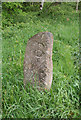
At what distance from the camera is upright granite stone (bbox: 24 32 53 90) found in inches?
107

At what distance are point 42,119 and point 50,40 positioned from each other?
1.46 meters

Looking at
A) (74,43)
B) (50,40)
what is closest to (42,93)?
(50,40)

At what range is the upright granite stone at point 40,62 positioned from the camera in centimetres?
273

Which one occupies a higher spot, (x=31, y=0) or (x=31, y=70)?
(x=31, y=0)

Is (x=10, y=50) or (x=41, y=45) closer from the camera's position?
(x=41, y=45)

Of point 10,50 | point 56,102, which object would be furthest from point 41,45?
point 10,50

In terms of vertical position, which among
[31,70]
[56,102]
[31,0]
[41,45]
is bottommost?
[56,102]

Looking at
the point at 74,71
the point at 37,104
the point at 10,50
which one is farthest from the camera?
the point at 10,50

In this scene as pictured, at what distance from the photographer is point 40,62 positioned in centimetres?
279

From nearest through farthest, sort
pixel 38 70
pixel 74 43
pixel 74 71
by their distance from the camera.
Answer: pixel 38 70 → pixel 74 71 → pixel 74 43

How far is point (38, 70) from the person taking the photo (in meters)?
2.77

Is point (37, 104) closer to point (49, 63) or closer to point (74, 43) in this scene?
point (49, 63)

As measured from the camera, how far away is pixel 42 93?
102 inches

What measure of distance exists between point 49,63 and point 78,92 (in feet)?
2.67
